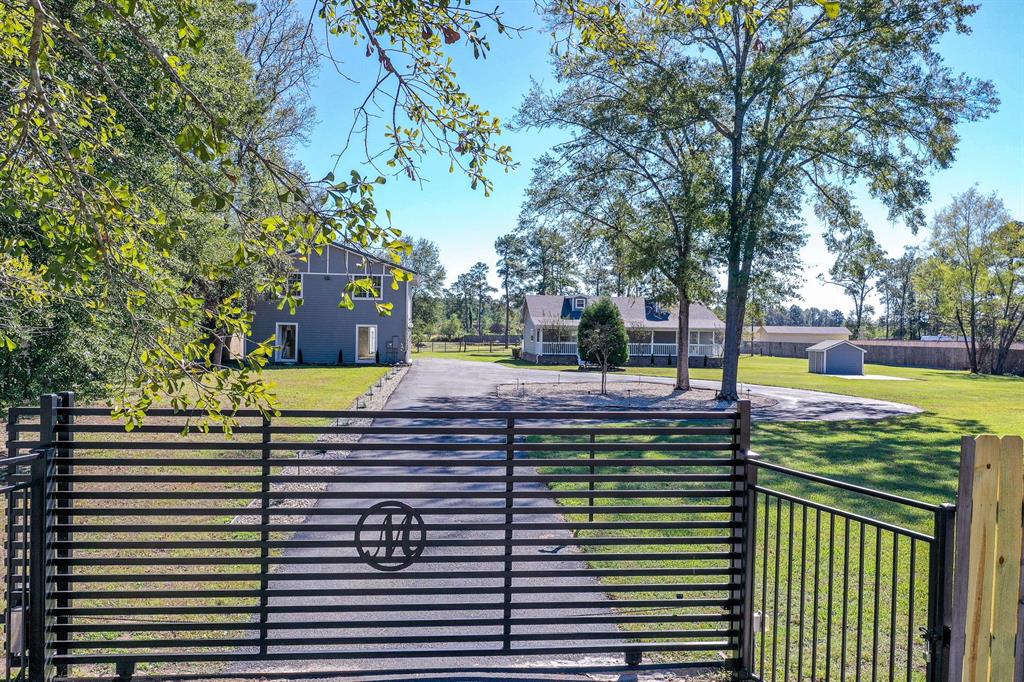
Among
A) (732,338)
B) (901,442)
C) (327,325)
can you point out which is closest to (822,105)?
(732,338)

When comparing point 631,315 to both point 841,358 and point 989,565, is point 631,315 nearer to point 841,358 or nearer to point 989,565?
point 841,358

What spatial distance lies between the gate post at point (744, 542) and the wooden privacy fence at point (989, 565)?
3.81 ft

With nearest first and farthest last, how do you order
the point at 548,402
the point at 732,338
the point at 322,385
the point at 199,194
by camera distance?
1. the point at 199,194
2. the point at 548,402
3. the point at 732,338
4. the point at 322,385

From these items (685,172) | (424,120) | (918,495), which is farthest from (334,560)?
(685,172)

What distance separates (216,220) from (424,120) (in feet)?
41.0

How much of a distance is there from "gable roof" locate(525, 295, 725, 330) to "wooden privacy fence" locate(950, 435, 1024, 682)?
34.2 m

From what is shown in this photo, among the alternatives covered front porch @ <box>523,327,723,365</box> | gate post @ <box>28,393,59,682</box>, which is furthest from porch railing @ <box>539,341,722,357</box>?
gate post @ <box>28,393,59,682</box>

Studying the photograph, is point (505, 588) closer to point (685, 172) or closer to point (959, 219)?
point (685, 172)

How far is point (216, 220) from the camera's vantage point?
44.6 feet

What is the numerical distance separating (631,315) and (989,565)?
38.2 meters

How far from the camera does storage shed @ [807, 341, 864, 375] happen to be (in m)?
32.9

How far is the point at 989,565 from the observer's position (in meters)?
2.32

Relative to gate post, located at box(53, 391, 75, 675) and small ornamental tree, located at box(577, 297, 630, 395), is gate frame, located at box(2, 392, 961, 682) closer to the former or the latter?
gate post, located at box(53, 391, 75, 675)

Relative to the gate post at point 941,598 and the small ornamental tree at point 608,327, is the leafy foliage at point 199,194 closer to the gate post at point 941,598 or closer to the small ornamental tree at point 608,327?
the gate post at point 941,598
